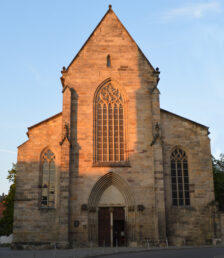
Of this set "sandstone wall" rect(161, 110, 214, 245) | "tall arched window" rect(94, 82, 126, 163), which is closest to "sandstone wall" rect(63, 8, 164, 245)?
"tall arched window" rect(94, 82, 126, 163)

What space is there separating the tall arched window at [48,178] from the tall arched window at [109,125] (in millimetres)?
3321

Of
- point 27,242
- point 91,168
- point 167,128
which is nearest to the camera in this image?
point 27,242

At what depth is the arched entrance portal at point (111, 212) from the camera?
73.6 ft

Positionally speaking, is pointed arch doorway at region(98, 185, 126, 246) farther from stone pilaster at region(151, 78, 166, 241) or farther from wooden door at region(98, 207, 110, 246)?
stone pilaster at region(151, 78, 166, 241)

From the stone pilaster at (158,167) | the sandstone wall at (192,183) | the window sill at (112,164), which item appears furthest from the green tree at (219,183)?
the window sill at (112,164)

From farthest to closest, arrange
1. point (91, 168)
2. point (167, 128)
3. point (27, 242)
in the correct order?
point (167, 128) → point (91, 168) → point (27, 242)

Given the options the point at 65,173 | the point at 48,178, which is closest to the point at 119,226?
the point at 65,173

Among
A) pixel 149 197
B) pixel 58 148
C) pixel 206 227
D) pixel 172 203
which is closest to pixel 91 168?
pixel 58 148

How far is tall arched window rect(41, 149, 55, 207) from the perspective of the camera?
76.4 ft

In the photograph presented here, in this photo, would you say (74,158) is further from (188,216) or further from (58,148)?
(188,216)

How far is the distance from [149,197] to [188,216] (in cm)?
307

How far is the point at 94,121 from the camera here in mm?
24344

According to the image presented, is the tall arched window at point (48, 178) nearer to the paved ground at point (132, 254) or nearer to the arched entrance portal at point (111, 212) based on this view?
the arched entrance portal at point (111, 212)

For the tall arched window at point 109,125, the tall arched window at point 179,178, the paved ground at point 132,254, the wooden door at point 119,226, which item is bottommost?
the paved ground at point 132,254
